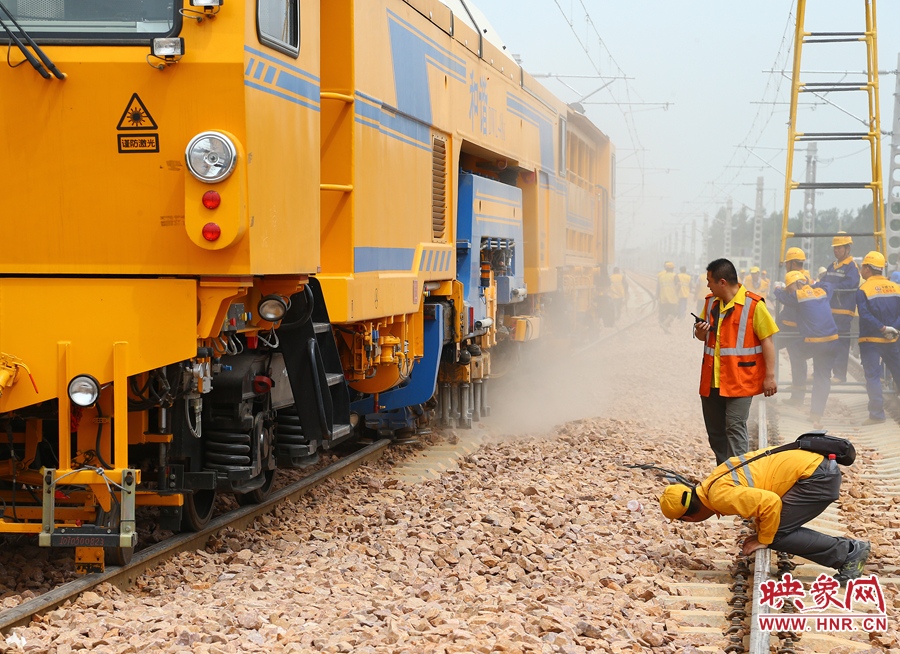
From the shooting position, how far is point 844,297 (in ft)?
42.4

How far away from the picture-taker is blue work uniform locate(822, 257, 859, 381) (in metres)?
12.8

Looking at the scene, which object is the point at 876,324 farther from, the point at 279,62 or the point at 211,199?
the point at 211,199

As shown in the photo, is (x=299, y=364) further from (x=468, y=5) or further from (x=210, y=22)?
(x=468, y=5)

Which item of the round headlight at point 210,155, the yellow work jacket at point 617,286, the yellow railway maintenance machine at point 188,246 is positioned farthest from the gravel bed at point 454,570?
the yellow work jacket at point 617,286

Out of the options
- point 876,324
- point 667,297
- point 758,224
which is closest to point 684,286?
point 667,297

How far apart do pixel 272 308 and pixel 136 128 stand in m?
1.23

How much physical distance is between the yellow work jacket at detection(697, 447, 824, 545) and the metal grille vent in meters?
Result: 3.67

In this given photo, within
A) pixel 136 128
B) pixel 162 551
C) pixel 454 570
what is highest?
pixel 136 128

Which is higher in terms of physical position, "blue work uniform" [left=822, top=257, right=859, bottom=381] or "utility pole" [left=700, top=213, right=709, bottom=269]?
"utility pole" [left=700, top=213, right=709, bottom=269]

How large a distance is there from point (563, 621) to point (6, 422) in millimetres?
3062

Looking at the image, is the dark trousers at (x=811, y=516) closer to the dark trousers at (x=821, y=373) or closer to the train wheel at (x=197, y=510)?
the train wheel at (x=197, y=510)

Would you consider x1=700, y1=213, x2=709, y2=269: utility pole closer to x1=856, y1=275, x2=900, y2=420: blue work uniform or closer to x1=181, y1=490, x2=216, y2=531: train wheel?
x1=856, y1=275, x2=900, y2=420: blue work uniform

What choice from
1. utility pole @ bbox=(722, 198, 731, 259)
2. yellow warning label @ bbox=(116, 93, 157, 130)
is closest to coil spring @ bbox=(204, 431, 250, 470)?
yellow warning label @ bbox=(116, 93, 157, 130)

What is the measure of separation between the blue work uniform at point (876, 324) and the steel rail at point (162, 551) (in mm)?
6653
